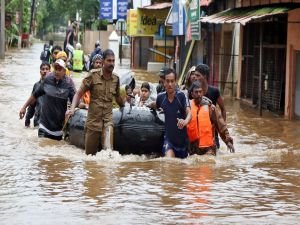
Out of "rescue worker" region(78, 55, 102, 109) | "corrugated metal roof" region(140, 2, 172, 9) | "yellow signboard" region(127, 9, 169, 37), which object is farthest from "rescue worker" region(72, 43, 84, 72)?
"rescue worker" region(78, 55, 102, 109)

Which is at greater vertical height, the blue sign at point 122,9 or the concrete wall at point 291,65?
the blue sign at point 122,9

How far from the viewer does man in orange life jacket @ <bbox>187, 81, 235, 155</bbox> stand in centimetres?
1009

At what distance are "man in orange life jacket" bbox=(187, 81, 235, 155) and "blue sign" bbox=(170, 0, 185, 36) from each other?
51.4 ft

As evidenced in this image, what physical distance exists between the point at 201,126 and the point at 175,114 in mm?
379

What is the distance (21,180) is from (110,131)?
60.8 inches

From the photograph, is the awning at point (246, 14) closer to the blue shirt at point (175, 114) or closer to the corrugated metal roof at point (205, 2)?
the corrugated metal roof at point (205, 2)

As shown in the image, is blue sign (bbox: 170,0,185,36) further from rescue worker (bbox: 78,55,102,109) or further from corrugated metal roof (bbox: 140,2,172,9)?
rescue worker (bbox: 78,55,102,109)

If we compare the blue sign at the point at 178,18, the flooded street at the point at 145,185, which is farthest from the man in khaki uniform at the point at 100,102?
the blue sign at the point at 178,18

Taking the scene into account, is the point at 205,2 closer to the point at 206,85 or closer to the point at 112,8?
the point at 206,85

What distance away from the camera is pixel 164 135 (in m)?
10.9

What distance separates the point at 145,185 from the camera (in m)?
9.09

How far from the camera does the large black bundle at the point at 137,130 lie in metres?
11.0

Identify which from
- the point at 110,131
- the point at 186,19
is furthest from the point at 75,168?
the point at 186,19

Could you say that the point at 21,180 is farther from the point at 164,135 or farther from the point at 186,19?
the point at 186,19
